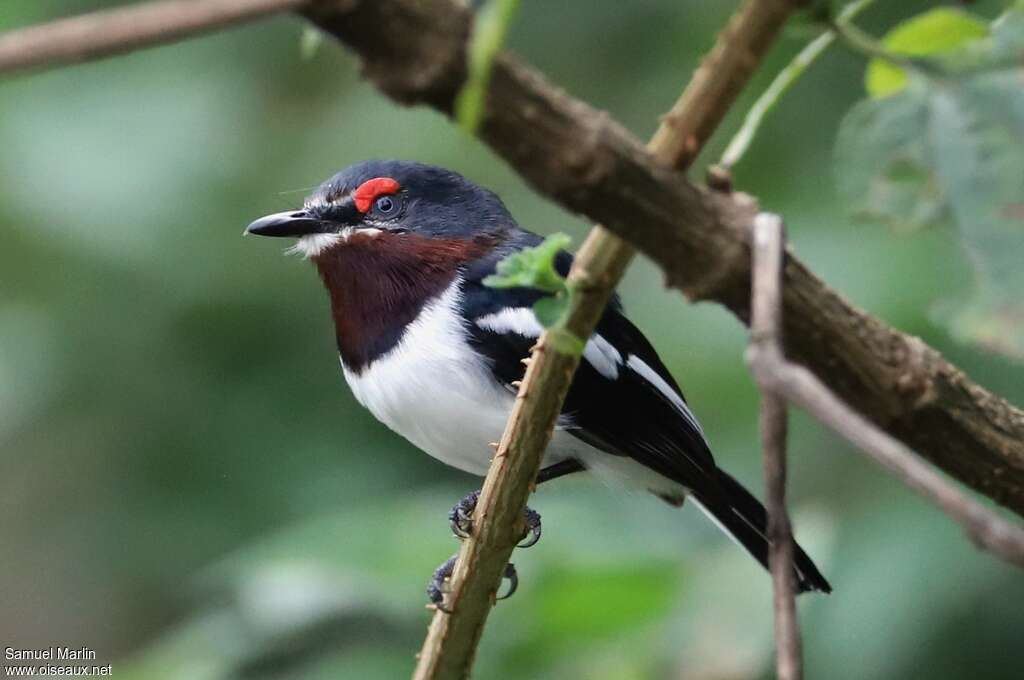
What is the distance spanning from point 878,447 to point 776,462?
16 cm

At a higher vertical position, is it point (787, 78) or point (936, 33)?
point (936, 33)

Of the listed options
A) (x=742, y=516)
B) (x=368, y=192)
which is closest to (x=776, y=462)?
(x=742, y=516)

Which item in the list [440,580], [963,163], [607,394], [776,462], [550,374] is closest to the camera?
[776,462]

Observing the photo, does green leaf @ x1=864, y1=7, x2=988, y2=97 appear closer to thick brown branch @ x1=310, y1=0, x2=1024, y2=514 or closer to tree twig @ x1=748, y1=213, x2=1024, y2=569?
thick brown branch @ x1=310, y1=0, x2=1024, y2=514

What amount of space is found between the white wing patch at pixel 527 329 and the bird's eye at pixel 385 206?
499 millimetres

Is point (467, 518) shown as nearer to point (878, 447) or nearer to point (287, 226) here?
point (287, 226)

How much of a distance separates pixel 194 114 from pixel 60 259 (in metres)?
0.67

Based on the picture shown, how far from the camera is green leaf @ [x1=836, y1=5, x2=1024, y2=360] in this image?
3.80 feet

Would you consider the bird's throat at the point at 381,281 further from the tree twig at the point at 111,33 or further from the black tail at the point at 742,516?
the tree twig at the point at 111,33

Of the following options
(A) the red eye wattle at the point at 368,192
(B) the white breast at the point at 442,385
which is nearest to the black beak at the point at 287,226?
(A) the red eye wattle at the point at 368,192

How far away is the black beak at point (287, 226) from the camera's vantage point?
10.8 feet

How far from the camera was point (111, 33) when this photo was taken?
2.66ft

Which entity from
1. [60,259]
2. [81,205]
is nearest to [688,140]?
[81,205]

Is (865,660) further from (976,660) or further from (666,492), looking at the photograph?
(666,492)
